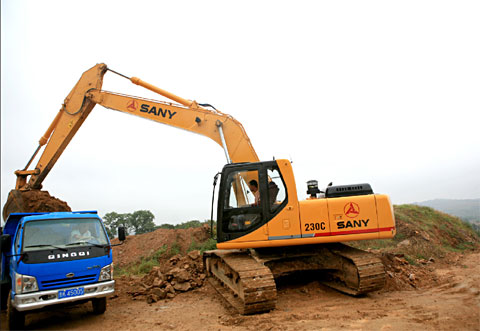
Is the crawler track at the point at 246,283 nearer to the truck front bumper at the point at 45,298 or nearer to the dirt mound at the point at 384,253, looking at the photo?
the dirt mound at the point at 384,253

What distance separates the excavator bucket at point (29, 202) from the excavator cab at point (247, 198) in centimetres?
568

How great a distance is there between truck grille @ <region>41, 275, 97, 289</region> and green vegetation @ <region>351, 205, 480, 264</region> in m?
8.60

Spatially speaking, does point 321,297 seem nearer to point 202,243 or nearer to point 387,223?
point 387,223

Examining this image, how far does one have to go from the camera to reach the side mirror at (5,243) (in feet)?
18.2

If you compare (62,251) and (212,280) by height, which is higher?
(62,251)

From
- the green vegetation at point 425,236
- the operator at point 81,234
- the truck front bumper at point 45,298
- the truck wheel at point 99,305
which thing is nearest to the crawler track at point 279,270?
the truck wheel at point 99,305

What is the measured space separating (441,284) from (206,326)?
574 cm

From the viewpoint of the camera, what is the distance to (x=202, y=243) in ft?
39.8

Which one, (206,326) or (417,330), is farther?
(206,326)

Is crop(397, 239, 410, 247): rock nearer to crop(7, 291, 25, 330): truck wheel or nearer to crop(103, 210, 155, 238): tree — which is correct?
crop(7, 291, 25, 330): truck wheel

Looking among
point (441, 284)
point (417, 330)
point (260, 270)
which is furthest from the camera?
point (441, 284)

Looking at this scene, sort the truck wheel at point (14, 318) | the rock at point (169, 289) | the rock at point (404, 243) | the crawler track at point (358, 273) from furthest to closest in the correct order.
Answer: the rock at point (404, 243)
the rock at point (169, 289)
the crawler track at point (358, 273)
the truck wheel at point (14, 318)

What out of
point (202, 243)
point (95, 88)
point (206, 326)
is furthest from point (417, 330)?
point (95, 88)

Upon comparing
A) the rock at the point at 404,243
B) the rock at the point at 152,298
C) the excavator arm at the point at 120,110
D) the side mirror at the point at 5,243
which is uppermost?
the excavator arm at the point at 120,110
